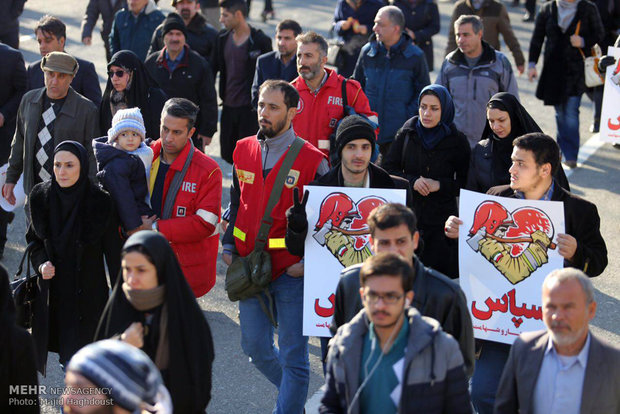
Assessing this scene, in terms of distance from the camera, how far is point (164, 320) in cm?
498

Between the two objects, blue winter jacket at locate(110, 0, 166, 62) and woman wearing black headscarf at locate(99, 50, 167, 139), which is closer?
woman wearing black headscarf at locate(99, 50, 167, 139)

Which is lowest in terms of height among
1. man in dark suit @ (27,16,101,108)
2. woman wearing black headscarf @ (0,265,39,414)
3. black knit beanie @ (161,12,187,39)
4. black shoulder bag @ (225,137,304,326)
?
woman wearing black headscarf @ (0,265,39,414)

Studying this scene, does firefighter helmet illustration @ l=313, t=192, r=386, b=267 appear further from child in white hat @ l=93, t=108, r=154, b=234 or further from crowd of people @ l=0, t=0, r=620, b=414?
child in white hat @ l=93, t=108, r=154, b=234

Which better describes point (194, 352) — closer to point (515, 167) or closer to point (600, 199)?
point (515, 167)

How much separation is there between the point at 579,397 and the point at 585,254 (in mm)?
1605

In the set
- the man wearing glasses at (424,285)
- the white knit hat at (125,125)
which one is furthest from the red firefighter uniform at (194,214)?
the man wearing glasses at (424,285)

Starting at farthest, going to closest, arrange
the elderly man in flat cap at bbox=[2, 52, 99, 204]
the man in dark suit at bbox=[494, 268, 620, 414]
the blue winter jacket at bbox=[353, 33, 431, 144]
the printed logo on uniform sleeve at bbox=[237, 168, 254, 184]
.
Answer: the blue winter jacket at bbox=[353, 33, 431, 144] < the elderly man in flat cap at bbox=[2, 52, 99, 204] < the printed logo on uniform sleeve at bbox=[237, 168, 254, 184] < the man in dark suit at bbox=[494, 268, 620, 414]

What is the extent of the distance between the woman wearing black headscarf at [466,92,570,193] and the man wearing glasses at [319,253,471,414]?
2.92 m

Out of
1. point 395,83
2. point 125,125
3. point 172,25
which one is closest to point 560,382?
point 125,125

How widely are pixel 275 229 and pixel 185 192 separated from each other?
0.89 m

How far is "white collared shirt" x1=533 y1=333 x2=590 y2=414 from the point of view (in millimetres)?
4660

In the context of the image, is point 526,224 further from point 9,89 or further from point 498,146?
point 9,89

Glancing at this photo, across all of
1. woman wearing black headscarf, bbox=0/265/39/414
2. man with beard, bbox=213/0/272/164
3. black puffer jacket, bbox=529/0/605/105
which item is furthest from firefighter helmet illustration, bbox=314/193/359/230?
black puffer jacket, bbox=529/0/605/105

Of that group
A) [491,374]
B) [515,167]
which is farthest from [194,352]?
[515,167]
